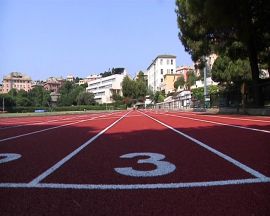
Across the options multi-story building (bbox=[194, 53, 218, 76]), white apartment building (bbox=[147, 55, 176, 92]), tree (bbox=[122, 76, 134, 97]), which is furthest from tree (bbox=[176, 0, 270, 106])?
white apartment building (bbox=[147, 55, 176, 92])

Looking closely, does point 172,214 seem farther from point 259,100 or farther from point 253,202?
point 259,100

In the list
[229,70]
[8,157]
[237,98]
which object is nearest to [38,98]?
[229,70]

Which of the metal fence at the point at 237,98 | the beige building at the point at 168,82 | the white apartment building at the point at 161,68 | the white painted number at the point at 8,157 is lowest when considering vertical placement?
the white painted number at the point at 8,157

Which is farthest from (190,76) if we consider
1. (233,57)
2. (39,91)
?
(233,57)

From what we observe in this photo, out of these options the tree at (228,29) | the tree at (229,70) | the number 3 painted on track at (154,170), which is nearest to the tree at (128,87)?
the tree at (229,70)

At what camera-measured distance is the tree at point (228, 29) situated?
23.2 meters

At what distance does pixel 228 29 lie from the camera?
27.2 m

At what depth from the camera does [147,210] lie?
4086 mm

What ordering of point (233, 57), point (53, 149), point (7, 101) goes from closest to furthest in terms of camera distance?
point (53, 149) < point (233, 57) < point (7, 101)

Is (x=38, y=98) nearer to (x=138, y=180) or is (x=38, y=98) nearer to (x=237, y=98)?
(x=237, y=98)

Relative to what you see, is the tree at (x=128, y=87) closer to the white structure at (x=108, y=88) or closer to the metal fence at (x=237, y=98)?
the white structure at (x=108, y=88)

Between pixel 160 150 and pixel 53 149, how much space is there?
2.21 metres

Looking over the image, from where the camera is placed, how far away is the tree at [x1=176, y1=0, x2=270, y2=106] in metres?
23.2

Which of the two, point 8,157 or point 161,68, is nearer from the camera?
Answer: point 8,157
